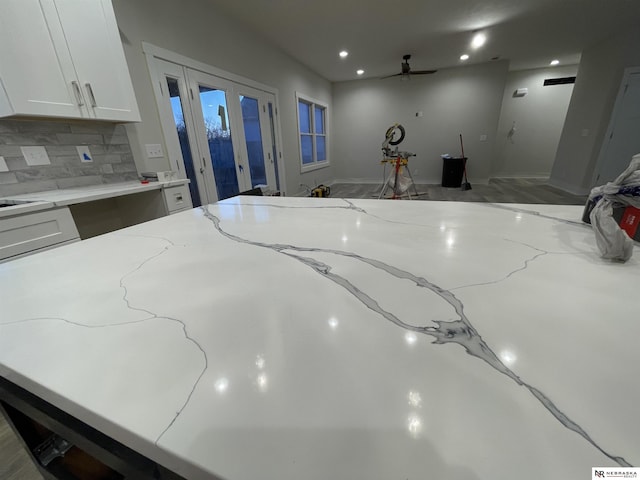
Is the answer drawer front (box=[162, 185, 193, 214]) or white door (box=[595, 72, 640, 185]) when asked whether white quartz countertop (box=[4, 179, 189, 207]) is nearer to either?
drawer front (box=[162, 185, 193, 214])

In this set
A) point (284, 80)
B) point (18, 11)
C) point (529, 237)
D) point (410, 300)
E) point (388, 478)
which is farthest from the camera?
point (284, 80)

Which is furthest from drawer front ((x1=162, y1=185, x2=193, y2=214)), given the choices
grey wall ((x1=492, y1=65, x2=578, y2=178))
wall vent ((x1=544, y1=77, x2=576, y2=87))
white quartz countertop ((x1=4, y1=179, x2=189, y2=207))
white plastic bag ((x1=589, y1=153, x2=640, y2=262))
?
wall vent ((x1=544, y1=77, x2=576, y2=87))

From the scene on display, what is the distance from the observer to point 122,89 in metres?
1.89

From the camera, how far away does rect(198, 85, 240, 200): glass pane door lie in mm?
2795

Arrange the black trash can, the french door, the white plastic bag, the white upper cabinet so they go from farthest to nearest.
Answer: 1. the black trash can
2. the french door
3. the white upper cabinet
4. the white plastic bag

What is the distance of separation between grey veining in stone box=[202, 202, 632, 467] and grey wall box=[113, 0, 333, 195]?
2.34m

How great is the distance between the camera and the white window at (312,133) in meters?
5.15

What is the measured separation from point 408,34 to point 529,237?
171 inches

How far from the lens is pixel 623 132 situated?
3877mm

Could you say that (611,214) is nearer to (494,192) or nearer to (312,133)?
(494,192)

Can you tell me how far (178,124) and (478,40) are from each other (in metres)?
4.69

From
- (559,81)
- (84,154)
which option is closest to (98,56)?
(84,154)

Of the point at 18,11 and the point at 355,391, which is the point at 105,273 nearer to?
the point at 355,391

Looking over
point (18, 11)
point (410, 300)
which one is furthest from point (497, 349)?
point (18, 11)
